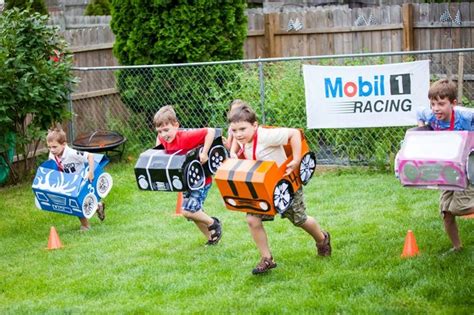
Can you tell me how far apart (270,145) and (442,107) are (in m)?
1.36

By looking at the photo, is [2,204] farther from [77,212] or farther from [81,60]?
[81,60]

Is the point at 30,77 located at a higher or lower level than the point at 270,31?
lower

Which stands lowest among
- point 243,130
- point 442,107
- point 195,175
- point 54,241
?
point 54,241

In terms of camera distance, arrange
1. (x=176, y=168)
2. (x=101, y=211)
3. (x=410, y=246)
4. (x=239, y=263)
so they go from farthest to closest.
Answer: (x=101, y=211) → (x=176, y=168) → (x=239, y=263) → (x=410, y=246)

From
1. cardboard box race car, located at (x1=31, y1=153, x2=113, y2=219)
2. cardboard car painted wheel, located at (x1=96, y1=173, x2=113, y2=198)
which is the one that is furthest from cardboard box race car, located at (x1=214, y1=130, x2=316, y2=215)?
cardboard car painted wheel, located at (x1=96, y1=173, x2=113, y2=198)

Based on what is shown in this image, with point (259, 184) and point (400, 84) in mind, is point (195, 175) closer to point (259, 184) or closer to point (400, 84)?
point (259, 184)

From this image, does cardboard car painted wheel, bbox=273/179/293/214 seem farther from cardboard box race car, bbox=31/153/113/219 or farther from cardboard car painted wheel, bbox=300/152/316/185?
cardboard box race car, bbox=31/153/113/219

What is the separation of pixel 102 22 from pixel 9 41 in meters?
11.3

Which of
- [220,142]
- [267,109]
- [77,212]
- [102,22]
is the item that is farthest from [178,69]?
[102,22]

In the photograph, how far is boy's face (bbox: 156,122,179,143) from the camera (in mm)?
8492

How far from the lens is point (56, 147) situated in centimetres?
1009

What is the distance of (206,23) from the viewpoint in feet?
47.7

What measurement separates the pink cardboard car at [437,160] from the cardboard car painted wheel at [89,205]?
4.09m

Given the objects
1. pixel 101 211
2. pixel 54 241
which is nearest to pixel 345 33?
pixel 101 211
